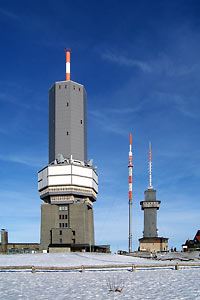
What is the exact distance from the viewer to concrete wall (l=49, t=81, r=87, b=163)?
129750 millimetres

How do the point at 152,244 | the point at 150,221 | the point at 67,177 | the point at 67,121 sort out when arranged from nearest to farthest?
the point at 67,177 → the point at 67,121 → the point at 152,244 → the point at 150,221

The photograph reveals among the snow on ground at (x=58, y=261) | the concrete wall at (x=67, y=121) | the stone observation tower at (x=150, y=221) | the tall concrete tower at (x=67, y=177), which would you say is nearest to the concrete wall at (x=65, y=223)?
the tall concrete tower at (x=67, y=177)

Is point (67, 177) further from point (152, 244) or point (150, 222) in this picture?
point (150, 222)

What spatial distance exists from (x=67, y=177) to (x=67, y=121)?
1823 centimetres

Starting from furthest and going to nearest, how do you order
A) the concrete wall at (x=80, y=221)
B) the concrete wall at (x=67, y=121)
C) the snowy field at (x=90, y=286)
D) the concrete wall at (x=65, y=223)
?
the concrete wall at (x=67, y=121) < the concrete wall at (x=80, y=221) < the concrete wall at (x=65, y=223) < the snowy field at (x=90, y=286)

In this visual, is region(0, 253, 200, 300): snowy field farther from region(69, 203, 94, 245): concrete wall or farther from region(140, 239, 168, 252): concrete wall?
region(140, 239, 168, 252): concrete wall

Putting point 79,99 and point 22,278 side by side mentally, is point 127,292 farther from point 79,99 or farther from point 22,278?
point 79,99

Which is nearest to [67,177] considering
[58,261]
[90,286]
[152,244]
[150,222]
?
[152,244]

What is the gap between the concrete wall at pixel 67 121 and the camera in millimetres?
129750

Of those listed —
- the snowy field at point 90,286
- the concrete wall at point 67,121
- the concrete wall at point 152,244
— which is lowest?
the concrete wall at point 152,244

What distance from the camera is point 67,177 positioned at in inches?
4919

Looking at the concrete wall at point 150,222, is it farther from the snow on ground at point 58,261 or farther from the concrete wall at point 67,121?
the snow on ground at point 58,261

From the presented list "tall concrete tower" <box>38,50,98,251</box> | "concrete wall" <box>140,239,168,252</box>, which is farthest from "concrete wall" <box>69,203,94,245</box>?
"concrete wall" <box>140,239,168,252</box>

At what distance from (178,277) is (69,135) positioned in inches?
3740
